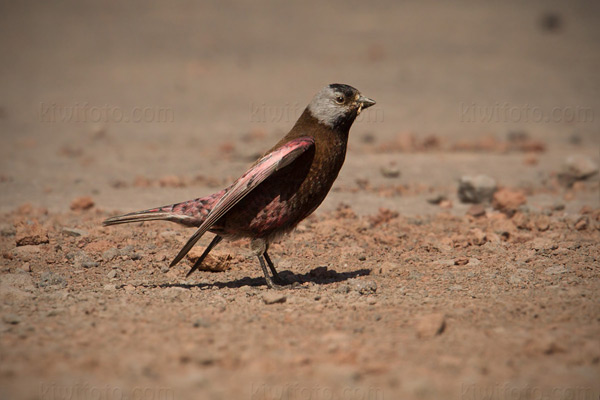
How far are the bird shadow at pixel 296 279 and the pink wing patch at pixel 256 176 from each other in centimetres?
52

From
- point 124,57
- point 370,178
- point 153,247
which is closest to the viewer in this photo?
point 153,247

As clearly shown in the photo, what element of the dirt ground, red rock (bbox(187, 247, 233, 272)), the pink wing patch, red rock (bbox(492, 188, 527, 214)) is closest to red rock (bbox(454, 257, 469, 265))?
the dirt ground

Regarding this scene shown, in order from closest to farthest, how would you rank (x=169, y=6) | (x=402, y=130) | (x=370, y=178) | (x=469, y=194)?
(x=469, y=194) → (x=370, y=178) → (x=402, y=130) → (x=169, y=6)

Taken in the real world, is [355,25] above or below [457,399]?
above

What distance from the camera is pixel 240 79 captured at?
741 inches

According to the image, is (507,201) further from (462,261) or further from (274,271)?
(274,271)

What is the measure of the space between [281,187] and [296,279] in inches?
41.6

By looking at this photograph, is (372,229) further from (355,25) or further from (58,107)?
(355,25)

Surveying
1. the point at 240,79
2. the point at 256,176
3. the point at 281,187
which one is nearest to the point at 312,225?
the point at 281,187

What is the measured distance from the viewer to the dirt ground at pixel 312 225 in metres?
3.94

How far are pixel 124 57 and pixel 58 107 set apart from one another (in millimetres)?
4516

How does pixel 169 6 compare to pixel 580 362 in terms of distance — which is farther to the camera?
pixel 169 6

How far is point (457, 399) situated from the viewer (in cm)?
358

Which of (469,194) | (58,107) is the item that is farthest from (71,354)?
(58,107)
